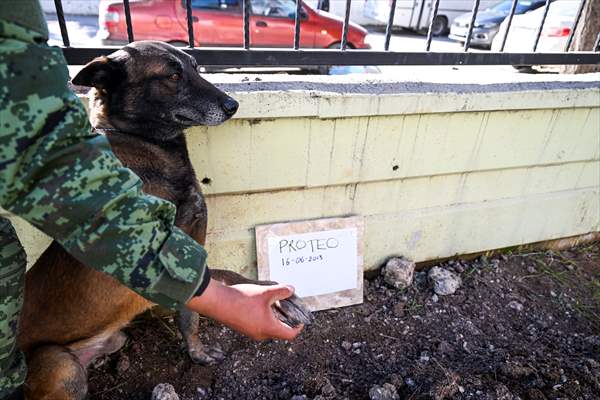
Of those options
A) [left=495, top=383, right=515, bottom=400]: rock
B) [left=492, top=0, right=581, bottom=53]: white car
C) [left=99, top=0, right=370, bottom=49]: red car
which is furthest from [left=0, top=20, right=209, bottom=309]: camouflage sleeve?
[left=492, top=0, right=581, bottom=53]: white car

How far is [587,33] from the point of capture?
3.35 metres

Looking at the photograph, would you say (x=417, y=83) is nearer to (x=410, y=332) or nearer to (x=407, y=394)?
(x=410, y=332)

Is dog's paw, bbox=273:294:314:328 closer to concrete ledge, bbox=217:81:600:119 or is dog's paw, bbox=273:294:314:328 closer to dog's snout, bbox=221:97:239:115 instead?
dog's snout, bbox=221:97:239:115

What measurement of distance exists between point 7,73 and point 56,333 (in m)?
1.26

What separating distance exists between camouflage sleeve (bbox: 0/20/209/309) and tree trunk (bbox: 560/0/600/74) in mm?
3535

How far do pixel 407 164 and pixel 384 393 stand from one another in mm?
1355

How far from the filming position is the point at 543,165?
9.96 feet

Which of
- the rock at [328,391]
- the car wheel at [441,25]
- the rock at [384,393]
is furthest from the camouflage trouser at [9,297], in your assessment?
the car wheel at [441,25]

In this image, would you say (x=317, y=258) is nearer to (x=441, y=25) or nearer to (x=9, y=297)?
(x=9, y=297)

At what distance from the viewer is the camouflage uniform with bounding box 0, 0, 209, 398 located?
2.85 feet

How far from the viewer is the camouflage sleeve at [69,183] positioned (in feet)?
2.85

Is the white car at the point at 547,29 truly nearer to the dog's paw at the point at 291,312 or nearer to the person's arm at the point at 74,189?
the dog's paw at the point at 291,312

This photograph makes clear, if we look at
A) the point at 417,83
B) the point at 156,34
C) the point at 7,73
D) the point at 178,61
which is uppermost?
the point at 7,73

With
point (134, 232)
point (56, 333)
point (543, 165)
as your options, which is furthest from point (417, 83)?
point (56, 333)
